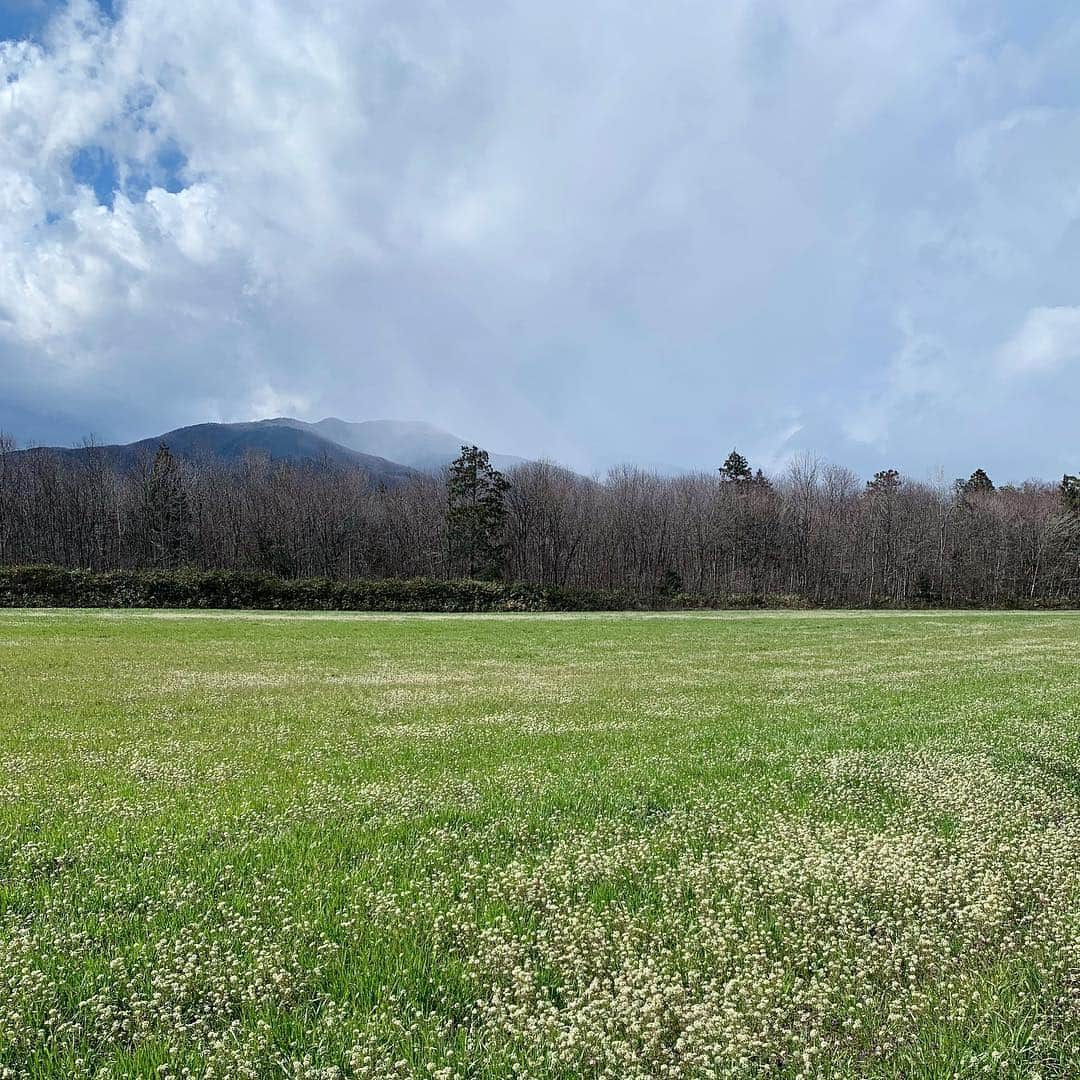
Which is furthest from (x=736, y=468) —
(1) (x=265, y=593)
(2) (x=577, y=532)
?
(1) (x=265, y=593)

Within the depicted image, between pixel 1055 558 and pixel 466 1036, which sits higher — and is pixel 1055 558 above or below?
above

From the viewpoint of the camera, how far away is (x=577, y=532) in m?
88.2

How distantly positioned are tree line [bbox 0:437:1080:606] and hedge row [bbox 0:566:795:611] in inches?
693

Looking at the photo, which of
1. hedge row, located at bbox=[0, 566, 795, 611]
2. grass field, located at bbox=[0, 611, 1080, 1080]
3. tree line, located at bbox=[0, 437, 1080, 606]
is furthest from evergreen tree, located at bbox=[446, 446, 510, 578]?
grass field, located at bbox=[0, 611, 1080, 1080]

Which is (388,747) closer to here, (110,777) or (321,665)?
(110,777)

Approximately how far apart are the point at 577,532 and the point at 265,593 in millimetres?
44266

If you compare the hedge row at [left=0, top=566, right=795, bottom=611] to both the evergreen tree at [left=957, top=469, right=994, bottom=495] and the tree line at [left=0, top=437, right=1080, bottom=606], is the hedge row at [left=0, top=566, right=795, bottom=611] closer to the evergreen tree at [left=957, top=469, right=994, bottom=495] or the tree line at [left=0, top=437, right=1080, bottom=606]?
the tree line at [left=0, top=437, right=1080, bottom=606]

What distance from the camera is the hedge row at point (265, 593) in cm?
4953

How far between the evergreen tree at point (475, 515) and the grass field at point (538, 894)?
60.9m

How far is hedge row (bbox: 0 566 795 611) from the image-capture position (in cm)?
4953

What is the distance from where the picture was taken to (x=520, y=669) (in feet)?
70.9

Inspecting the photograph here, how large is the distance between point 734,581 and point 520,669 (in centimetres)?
6928

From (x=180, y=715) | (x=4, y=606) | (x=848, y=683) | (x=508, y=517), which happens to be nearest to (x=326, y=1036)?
(x=180, y=715)

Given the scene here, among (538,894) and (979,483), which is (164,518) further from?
(979,483)
